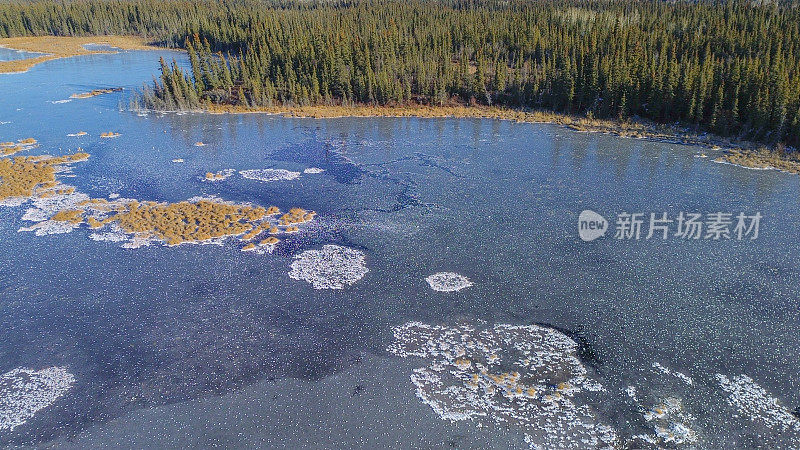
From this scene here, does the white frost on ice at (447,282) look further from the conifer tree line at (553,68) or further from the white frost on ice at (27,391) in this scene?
the conifer tree line at (553,68)

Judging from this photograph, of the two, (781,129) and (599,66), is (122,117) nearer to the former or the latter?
(599,66)

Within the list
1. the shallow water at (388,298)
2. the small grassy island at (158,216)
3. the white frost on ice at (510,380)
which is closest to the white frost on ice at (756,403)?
the shallow water at (388,298)

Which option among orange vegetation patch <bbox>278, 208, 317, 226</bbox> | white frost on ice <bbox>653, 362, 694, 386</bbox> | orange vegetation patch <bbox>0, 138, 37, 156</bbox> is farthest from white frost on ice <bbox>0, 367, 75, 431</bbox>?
orange vegetation patch <bbox>0, 138, 37, 156</bbox>

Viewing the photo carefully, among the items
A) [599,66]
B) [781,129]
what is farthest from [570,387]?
[599,66]

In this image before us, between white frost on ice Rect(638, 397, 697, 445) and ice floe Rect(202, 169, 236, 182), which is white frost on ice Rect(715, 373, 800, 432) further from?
ice floe Rect(202, 169, 236, 182)

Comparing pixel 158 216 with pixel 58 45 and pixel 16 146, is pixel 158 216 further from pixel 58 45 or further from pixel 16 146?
pixel 58 45

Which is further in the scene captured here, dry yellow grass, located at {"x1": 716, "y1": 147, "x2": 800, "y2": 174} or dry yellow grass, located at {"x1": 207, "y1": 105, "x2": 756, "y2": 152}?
dry yellow grass, located at {"x1": 207, "y1": 105, "x2": 756, "y2": 152}
